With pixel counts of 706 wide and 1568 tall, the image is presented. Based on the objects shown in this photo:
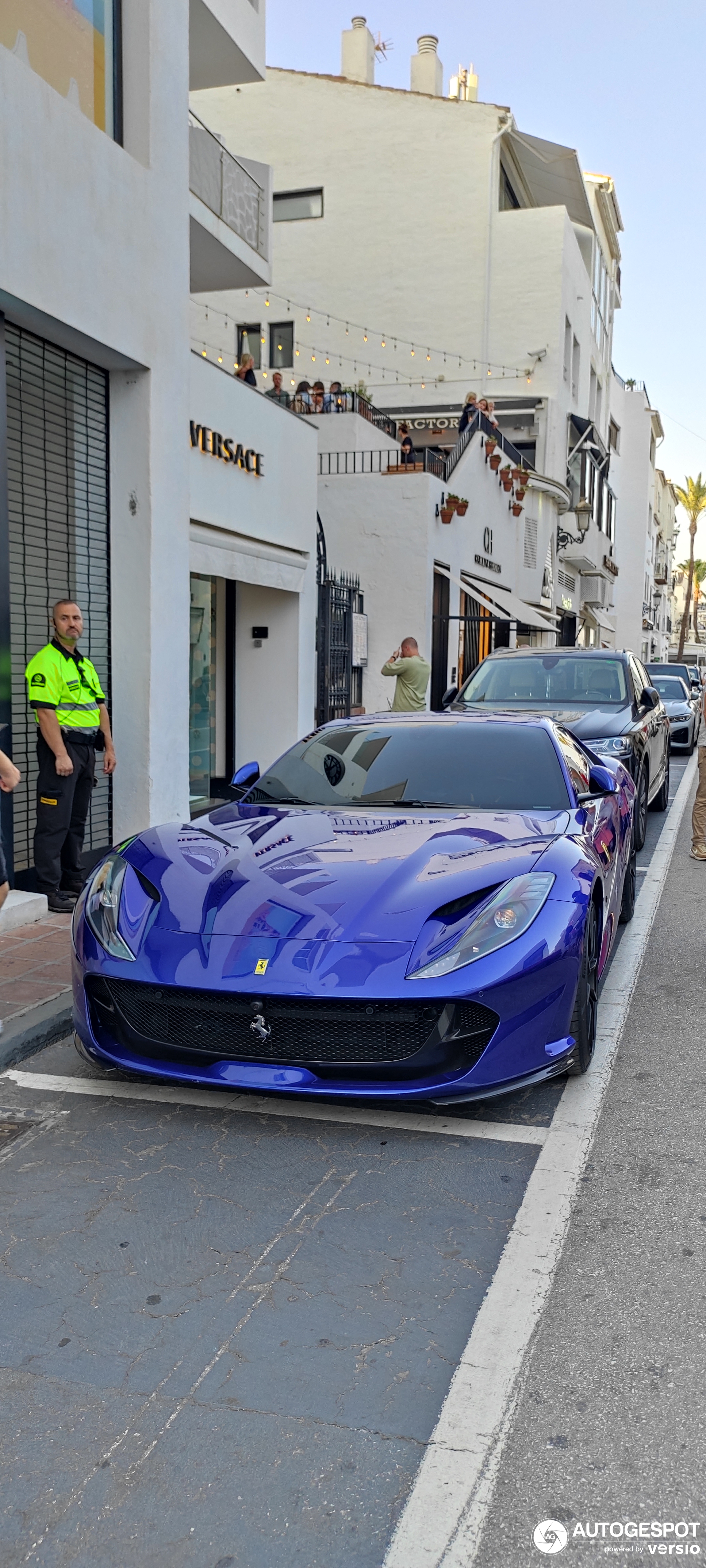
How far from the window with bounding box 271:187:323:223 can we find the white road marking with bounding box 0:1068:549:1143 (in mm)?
28340

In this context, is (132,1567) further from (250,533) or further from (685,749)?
(685,749)

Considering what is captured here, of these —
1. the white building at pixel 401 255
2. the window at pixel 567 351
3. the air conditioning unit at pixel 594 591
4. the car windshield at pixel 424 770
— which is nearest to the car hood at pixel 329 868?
the car windshield at pixel 424 770

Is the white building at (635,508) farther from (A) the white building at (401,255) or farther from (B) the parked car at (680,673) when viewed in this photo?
(B) the parked car at (680,673)

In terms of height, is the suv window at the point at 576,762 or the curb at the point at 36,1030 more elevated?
the suv window at the point at 576,762

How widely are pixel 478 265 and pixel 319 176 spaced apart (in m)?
4.34

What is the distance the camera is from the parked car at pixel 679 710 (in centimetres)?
1947

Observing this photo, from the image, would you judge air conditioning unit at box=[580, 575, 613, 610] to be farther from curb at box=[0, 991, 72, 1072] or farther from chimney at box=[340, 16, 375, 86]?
curb at box=[0, 991, 72, 1072]

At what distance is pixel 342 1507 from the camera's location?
6.92 ft

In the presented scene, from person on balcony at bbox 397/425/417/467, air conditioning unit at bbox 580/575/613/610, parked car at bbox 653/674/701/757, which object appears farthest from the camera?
air conditioning unit at bbox 580/575/613/610

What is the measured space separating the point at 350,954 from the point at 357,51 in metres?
33.7

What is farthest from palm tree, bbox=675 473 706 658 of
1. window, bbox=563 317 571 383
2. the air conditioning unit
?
window, bbox=563 317 571 383

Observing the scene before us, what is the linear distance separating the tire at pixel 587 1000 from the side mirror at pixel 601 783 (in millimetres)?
839

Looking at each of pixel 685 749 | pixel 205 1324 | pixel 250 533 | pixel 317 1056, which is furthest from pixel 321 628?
pixel 205 1324

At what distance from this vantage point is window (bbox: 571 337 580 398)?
1278 inches
